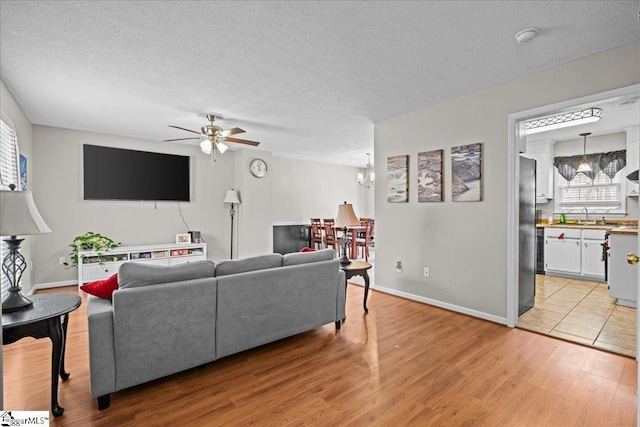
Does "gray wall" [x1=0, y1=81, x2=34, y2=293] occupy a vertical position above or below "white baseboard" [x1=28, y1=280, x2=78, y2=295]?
above

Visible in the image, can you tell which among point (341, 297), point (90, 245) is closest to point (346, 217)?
point (341, 297)

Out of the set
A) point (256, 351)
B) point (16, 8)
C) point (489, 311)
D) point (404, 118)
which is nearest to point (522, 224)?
point (489, 311)

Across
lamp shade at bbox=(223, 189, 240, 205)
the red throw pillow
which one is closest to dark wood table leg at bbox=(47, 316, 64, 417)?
the red throw pillow

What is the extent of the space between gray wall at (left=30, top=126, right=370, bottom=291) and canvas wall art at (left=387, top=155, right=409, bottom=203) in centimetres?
329

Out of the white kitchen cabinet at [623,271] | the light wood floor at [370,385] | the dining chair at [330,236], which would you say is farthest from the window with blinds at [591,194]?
the dining chair at [330,236]

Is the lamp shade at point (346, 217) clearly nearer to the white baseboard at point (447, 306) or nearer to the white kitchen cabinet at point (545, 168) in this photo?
the white baseboard at point (447, 306)

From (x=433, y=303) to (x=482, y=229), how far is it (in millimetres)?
1085

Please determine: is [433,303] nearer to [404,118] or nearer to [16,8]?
[404,118]

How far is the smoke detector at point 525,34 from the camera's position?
7.49 feet

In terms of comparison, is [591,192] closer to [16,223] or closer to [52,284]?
[16,223]

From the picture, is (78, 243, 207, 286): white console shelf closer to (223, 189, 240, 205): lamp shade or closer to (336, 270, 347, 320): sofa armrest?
(223, 189, 240, 205): lamp shade

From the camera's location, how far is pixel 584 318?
3344 mm

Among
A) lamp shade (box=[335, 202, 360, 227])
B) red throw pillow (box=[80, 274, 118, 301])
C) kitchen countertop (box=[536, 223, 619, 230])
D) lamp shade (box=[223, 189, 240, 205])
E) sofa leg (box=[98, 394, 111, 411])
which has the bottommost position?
sofa leg (box=[98, 394, 111, 411])

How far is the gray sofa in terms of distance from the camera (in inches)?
76.3
